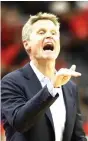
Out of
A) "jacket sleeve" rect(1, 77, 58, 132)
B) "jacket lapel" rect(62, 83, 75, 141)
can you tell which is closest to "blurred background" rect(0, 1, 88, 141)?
"jacket lapel" rect(62, 83, 75, 141)

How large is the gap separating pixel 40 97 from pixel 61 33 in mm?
1054

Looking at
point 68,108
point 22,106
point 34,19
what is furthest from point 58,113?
point 34,19

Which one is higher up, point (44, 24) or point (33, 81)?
point (44, 24)

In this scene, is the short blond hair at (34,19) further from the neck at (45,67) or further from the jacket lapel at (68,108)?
the jacket lapel at (68,108)

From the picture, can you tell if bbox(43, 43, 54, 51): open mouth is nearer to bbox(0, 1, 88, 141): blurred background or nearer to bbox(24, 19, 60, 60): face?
bbox(24, 19, 60, 60): face

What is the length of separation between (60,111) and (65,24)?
0.98 metres

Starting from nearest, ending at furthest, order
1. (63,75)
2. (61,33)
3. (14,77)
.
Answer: (63,75) → (14,77) → (61,33)

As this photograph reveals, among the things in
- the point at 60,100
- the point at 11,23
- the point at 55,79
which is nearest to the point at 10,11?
the point at 11,23

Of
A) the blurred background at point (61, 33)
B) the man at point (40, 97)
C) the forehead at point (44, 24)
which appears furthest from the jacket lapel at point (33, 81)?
the blurred background at point (61, 33)

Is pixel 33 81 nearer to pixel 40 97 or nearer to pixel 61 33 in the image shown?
pixel 40 97

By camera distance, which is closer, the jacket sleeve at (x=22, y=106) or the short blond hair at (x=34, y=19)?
the jacket sleeve at (x=22, y=106)

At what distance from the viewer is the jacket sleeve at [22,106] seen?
0.78 metres

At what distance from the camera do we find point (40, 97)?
2.57 feet

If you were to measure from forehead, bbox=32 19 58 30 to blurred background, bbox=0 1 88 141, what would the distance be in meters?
0.75
